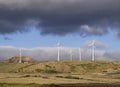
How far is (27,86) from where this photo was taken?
92.2 meters

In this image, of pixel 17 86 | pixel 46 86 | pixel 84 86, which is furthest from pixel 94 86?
pixel 17 86

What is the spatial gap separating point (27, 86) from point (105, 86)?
2197 cm

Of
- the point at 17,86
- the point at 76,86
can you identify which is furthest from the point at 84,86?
the point at 17,86

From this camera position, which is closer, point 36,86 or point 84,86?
point 36,86

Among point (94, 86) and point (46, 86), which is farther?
point (94, 86)

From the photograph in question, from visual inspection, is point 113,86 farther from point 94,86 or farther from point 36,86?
point 36,86

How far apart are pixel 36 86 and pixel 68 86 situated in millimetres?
10020

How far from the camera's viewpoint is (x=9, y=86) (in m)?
93.3

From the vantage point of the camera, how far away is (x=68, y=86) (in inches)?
3893

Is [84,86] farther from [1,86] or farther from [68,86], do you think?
[1,86]

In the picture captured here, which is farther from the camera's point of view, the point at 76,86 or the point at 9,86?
the point at 76,86

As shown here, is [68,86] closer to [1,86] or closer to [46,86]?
[46,86]

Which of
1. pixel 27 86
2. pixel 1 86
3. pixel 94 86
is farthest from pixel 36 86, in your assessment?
pixel 94 86

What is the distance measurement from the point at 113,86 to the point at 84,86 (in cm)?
787
